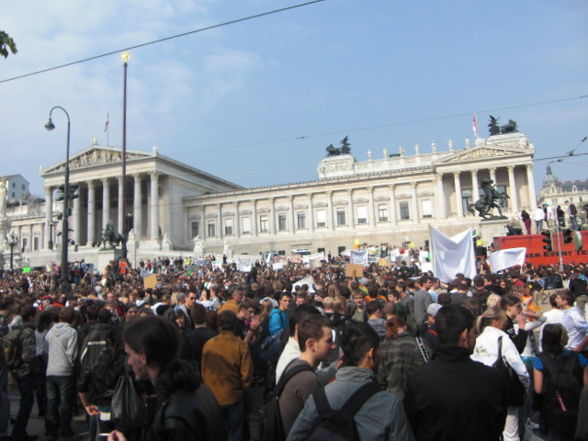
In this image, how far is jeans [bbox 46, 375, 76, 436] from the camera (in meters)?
5.84

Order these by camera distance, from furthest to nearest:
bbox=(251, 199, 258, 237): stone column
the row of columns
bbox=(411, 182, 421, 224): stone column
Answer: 1. bbox=(251, 199, 258, 237): stone column
2. the row of columns
3. bbox=(411, 182, 421, 224): stone column

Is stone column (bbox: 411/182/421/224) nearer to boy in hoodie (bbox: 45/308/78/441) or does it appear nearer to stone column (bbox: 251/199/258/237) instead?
stone column (bbox: 251/199/258/237)

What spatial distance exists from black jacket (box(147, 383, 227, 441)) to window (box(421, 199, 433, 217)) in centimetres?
5595

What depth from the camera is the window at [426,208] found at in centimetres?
5613

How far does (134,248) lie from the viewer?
48156mm

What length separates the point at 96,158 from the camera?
62.8 m

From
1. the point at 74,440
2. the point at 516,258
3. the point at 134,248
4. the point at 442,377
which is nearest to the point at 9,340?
the point at 74,440

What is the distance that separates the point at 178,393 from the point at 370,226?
56506 mm

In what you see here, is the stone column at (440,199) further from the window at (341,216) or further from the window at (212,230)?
the window at (212,230)

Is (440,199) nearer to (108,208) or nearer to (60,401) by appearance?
(108,208)

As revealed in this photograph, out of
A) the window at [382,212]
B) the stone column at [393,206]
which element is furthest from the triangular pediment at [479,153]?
the window at [382,212]

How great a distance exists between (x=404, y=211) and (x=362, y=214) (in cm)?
501

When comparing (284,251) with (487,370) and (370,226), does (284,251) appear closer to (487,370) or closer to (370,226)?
(370,226)

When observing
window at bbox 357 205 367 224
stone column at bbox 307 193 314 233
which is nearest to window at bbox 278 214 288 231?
stone column at bbox 307 193 314 233
